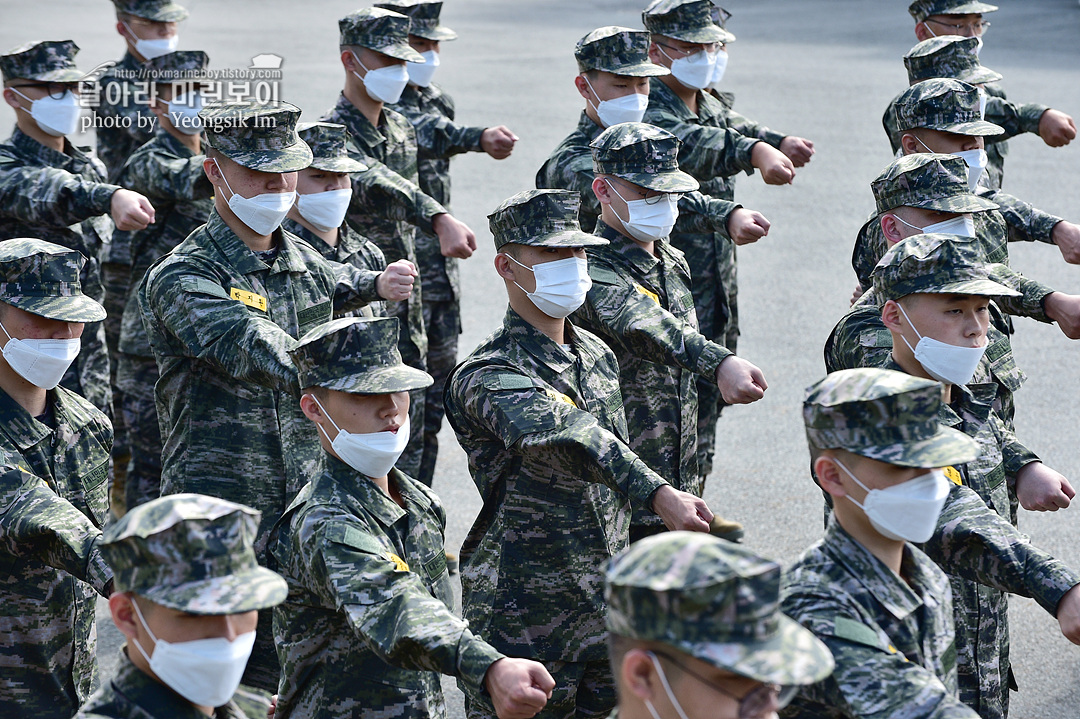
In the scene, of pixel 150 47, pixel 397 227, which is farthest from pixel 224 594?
pixel 150 47

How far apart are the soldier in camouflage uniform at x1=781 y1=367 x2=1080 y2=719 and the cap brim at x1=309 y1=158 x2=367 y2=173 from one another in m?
2.98

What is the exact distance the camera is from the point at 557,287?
4.86 meters

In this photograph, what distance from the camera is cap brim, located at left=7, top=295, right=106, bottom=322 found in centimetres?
454

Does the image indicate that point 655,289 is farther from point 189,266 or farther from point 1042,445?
point 1042,445

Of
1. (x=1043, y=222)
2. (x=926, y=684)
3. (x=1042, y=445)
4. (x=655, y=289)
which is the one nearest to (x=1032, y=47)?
(x=1042, y=445)

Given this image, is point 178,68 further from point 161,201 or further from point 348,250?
point 348,250

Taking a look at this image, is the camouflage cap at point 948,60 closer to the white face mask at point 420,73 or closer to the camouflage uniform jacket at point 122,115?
the white face mask at point 420,73

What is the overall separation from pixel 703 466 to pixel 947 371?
8.76 feet

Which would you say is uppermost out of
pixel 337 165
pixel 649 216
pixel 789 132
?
pixel 649 216

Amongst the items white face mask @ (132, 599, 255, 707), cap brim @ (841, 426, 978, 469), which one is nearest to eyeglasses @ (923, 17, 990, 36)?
cap brim @ (841, 426, 978, 469)

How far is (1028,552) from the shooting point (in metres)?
3.91

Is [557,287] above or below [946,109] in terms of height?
below

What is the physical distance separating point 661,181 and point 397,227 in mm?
1916

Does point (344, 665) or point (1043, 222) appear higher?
point (1043, 222)
